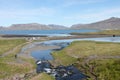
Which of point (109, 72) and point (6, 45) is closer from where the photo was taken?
point (109, 72)

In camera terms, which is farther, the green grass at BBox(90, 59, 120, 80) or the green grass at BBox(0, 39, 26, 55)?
the green grass at BBox(0, 39, 26, 55)

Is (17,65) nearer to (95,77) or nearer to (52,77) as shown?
(52,77)

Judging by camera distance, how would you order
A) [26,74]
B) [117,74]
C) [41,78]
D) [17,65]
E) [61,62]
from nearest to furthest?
[117,74]
[41,78]
[26,74]
[17,65]
[61,62]

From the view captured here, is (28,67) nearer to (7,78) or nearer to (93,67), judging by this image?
(7,78)

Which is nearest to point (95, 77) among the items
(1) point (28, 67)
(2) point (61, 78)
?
(2) point (61, 78)

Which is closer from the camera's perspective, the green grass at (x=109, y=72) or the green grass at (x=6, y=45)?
the green grass at (x=109, y=72)

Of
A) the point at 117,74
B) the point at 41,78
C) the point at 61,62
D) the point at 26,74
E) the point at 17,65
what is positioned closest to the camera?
the point at 117,74

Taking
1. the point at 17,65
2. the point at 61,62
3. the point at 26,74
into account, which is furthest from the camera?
the point at 61,62

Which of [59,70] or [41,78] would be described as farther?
[59,70]

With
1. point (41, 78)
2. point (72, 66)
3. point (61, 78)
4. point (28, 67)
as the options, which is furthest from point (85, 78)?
point (28, 67)
